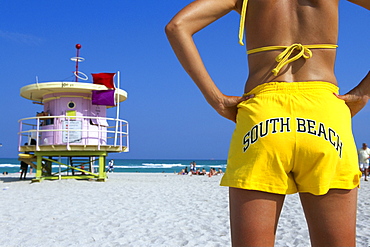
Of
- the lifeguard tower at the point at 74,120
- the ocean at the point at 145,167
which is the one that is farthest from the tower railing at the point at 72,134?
the ocean at the point at 145,167

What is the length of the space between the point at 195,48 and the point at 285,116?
0.50 metres

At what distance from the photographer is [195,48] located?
1.71m

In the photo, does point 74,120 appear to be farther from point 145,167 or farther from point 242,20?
point 145,167

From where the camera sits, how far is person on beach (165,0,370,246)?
153cm

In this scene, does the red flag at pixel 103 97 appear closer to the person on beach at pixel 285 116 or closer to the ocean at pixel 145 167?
the person on beach at pixel 285 116

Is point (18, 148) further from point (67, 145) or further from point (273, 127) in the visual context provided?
point (273, 127)

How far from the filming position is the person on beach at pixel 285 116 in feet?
5.01

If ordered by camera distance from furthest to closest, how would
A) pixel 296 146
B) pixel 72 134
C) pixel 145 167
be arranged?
1. pixel 145 167
2. pixel 72 134
3. pixel 296 146

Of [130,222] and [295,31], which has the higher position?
[295,31]

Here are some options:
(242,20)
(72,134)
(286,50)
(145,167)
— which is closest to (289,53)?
(286,50)

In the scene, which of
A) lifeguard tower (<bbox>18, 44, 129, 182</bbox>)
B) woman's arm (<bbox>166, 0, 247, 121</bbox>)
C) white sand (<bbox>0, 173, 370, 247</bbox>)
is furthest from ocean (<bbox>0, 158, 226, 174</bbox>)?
woman's arm (<bbox>166, 0, 247, 121</bbox>)

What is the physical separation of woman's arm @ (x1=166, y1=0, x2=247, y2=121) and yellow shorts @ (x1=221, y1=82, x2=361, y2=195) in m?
0.14

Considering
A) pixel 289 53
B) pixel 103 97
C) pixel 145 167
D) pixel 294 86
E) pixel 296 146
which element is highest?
pixel 103 97

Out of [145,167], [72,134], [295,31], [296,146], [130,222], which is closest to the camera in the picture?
[296,146]
